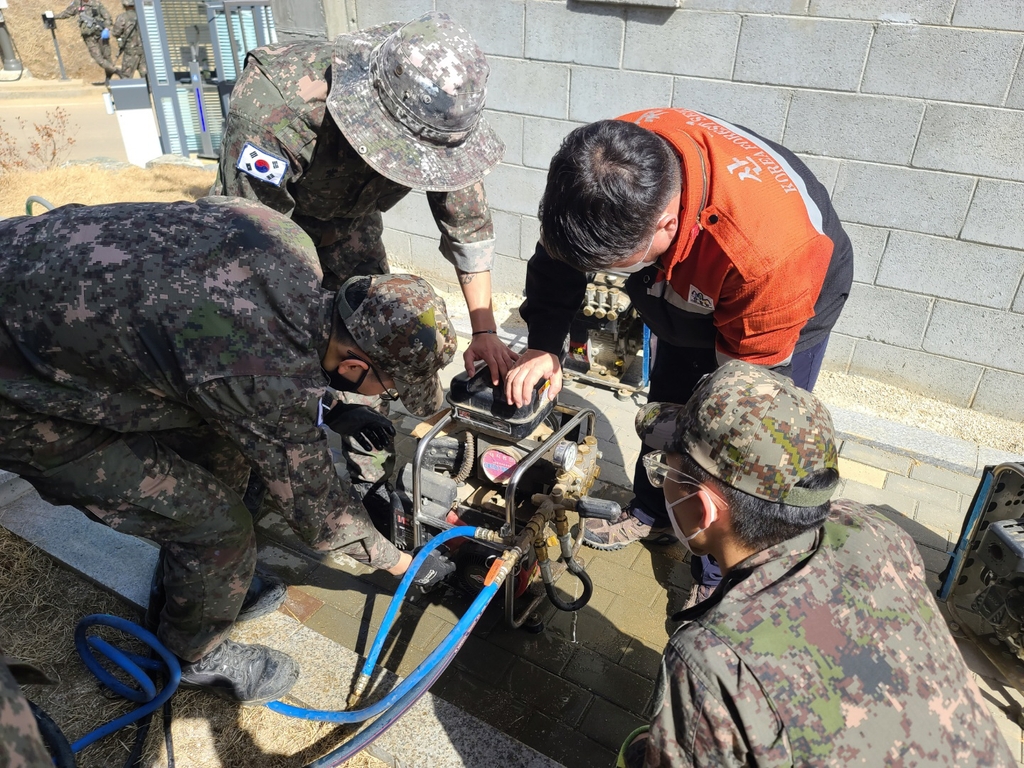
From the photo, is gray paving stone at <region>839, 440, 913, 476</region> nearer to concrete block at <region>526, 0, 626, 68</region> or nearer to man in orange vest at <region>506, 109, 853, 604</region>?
man in orange vest at <region>506, 109, 853, 604</region>

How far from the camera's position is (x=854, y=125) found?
13.8 ft

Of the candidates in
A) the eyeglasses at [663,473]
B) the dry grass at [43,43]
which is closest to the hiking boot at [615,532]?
the eyeglasses at [663,473]

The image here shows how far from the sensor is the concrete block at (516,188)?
553cm

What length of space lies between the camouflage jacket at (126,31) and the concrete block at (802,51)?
15883 mm

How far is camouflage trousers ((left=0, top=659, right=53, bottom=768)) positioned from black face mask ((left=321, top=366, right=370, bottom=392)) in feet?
4.04

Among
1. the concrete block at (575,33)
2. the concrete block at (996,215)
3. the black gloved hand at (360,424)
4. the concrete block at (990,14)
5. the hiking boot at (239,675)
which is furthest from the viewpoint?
the concrete block at (575,33)

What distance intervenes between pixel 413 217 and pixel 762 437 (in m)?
5.25

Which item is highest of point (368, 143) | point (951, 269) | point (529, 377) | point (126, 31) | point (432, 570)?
Answer: point (368, 143)

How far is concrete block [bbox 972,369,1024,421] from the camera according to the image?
4.37 m

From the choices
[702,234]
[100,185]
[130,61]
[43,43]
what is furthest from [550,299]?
A: [43,43]

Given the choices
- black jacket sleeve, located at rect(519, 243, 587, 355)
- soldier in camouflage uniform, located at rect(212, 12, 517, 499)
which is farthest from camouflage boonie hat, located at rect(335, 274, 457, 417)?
black jacket sleeve, located at rect(519, 243, 587, 355)

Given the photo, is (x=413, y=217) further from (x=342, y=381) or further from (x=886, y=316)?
(x=342, y=381)

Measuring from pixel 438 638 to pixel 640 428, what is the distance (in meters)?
1.35

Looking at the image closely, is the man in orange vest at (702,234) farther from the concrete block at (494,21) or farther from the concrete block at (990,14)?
the concrete block at (494,21)
